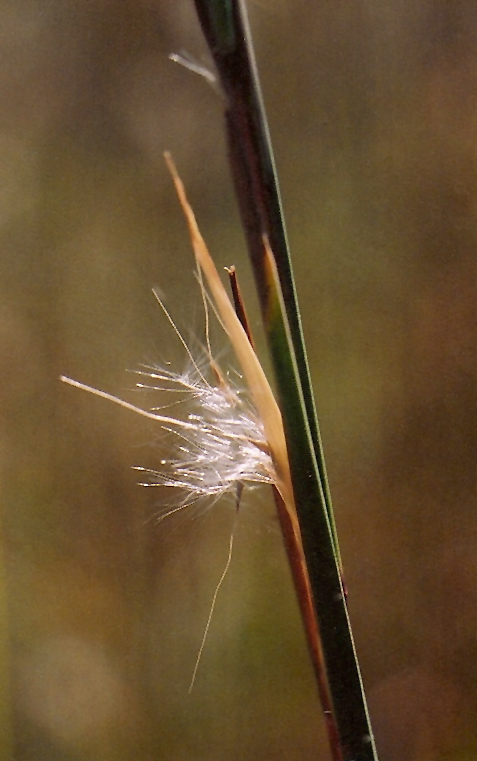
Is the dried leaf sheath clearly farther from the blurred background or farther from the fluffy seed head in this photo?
the blurred background

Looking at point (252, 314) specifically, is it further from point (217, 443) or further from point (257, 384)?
point (257, 384)

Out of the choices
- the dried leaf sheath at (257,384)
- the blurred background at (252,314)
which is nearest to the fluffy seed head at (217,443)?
the dried leaf sheath at (257,384)

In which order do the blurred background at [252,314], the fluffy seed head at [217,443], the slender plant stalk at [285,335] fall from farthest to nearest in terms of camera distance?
the blurred background at [252,314], the fluffy seed head at [217,443], the slender plant stalk at [285,335]

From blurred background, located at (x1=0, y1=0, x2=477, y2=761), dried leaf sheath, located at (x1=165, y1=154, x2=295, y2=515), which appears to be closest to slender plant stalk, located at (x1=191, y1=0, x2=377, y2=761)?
dried leaf sheath, located at (x1=165, y1=154, x2=295, y2=515)

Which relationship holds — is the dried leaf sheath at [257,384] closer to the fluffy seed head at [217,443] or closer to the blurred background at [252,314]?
the fluffy seed head at [217,443]

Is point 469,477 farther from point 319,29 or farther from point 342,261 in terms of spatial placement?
point 319,29

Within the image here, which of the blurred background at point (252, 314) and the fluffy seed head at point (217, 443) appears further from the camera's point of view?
the blurred background at point (252, 314)
